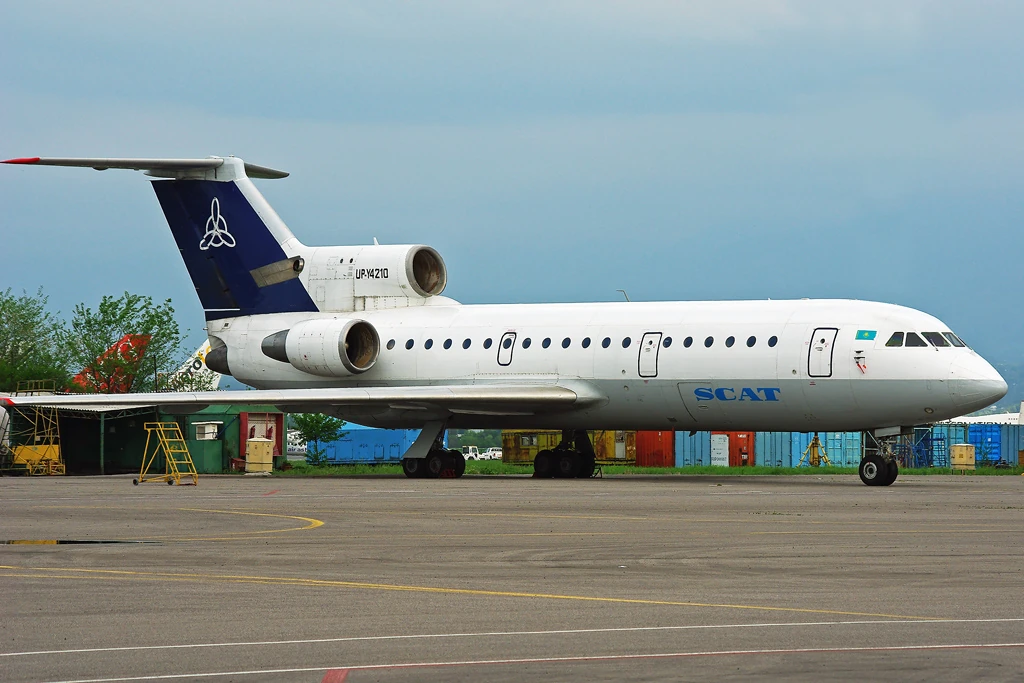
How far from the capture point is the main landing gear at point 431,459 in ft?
118

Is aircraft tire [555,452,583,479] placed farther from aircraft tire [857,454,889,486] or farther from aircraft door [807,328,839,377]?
aircraft tire [857,454,889,486]

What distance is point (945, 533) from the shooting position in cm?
1727

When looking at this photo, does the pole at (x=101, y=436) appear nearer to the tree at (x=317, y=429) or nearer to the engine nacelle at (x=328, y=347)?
the engine nacelle at (x=328, y=347)

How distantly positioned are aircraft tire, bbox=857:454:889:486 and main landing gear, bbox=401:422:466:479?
34.8 feet

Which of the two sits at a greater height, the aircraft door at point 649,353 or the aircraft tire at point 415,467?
the aircraft door at point 649,353

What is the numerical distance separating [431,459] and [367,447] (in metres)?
38.9

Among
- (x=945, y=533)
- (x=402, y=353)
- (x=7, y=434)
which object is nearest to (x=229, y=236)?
(x=402, y=353)

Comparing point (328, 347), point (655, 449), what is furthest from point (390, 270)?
point (655, 449)

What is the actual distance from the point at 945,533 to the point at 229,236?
88.8 ft

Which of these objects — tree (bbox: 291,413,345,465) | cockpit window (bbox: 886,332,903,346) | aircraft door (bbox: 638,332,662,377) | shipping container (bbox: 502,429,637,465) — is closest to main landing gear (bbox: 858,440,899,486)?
cockpit window (bbox: 886,332,903,346)

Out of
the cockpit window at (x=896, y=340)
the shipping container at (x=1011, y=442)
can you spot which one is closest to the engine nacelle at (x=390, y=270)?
the cockpit window at (x=896, y=340)

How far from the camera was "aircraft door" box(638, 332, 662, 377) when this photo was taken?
33253 millimetres

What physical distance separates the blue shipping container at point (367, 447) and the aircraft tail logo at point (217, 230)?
1323 inches

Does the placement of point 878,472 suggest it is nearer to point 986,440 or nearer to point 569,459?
point 569,459
